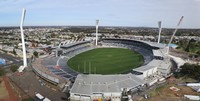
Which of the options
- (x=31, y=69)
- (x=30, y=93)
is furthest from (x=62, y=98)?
(x=31, y=69)

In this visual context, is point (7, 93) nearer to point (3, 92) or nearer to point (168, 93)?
point (3, 92)

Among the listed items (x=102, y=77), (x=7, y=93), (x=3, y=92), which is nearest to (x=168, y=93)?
(x=102, y=77)

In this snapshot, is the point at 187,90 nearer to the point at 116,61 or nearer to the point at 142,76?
the point at 142,76

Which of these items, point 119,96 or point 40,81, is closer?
point 119,96

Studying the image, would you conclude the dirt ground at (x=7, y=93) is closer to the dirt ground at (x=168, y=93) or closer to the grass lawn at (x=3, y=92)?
the grass lawn at (x=3, y=92)

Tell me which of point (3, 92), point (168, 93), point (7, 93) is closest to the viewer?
point (168, 93)

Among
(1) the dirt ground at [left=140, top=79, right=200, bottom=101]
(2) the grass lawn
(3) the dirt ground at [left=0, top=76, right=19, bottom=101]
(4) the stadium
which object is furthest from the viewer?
(2) the grass lawn

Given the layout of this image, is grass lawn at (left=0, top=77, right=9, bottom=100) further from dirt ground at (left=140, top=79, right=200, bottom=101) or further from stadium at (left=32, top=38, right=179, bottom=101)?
dirt ground at (left=140, top=79, right=200, bottom=101)

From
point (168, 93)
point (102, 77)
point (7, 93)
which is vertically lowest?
point (7, 93)

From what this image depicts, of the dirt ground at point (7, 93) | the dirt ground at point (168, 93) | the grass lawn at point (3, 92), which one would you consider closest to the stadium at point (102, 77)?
A: the dirt ground at point (168, 93)

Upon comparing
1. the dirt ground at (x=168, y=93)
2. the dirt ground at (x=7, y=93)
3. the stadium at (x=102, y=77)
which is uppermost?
the stadium at (x=102, y=77)

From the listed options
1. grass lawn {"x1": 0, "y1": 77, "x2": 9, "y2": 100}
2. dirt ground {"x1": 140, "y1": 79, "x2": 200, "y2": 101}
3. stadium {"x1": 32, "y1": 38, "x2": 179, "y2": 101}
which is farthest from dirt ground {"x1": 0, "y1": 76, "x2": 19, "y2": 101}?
dirt ground {"x1": 140, "y1": 79, "x2": 200, "y2": 101}
